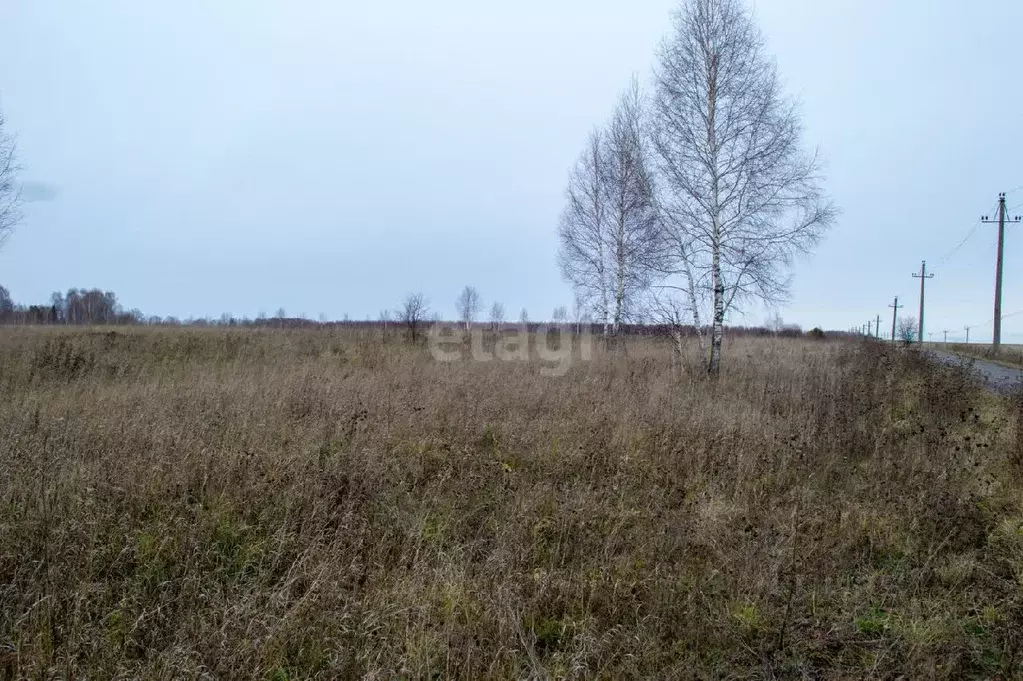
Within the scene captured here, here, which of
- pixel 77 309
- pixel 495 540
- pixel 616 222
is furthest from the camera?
pixel 77 309

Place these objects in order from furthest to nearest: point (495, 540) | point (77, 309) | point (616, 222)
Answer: point (77, 309) < point (616, 222) < point (495, 540)

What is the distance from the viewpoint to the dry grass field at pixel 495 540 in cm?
230

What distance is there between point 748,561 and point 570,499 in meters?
1.28

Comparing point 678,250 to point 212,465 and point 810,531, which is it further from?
point 212,465

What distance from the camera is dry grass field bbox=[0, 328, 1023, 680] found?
2.30 meters

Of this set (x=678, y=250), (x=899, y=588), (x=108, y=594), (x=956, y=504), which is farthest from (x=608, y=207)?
(x=108, y=594)

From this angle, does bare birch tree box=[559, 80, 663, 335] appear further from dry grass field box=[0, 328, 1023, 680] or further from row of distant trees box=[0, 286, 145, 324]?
row of distant trees box=[0, 286, 145, 324]

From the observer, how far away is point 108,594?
2496 millimetres

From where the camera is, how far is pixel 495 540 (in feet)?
10.6

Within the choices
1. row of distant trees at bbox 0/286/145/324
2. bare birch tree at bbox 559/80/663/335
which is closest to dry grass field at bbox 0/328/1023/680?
bare birch tree at bbox 559/80/663/335

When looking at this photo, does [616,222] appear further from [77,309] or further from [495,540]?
[77,309]

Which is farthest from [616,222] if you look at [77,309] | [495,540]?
[77,309]

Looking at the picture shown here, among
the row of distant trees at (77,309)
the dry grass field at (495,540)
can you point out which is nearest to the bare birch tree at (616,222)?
the dry grass field at (495,540)

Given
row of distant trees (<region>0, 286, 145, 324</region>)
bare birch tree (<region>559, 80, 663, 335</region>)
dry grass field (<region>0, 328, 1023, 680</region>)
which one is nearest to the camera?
dry grass field (<region>0, 328, 1023, 680</region>)
